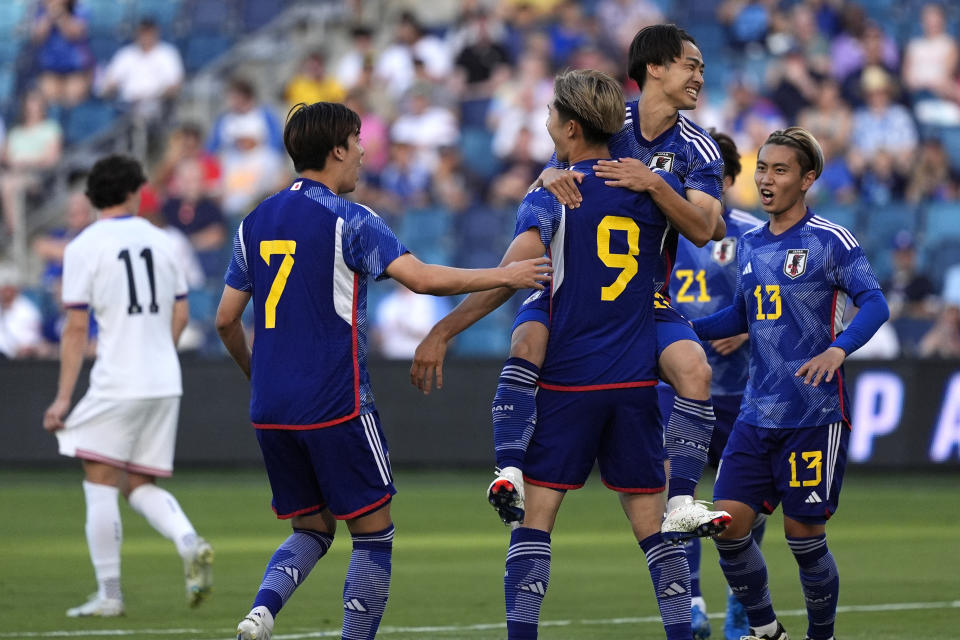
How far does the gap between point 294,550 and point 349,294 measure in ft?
Answer: 3.64

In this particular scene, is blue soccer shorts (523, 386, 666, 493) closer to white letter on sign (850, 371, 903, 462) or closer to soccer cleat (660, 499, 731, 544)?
soccer cleat (660, 499, 731, 544)

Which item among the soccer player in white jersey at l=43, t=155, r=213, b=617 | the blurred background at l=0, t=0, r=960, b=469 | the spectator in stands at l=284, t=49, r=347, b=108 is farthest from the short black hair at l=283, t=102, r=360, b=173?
the spectator in stands at l=284, t=49, r=347, b=108

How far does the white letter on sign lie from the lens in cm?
1551

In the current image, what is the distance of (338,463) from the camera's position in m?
5.99

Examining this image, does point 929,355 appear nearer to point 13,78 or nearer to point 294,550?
point 294,550

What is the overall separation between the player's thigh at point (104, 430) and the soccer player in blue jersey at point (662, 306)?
2958 mm

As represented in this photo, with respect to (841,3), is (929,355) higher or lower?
lower

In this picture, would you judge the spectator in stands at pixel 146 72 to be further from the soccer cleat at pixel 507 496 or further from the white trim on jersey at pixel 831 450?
the soccer cleat at pixel 507 496

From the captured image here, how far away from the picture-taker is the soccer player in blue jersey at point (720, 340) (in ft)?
25.3

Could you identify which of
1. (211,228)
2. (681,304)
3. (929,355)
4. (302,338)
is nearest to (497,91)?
(211,228)

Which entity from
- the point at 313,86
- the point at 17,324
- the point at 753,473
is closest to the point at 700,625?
the point at 753,473

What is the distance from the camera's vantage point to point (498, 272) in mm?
5875

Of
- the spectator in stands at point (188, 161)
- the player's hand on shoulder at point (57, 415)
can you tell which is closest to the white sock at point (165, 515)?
the player's hand on shoulder at point (57, 415)

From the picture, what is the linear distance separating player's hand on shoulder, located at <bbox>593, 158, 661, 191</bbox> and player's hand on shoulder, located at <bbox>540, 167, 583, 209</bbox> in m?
0.10
